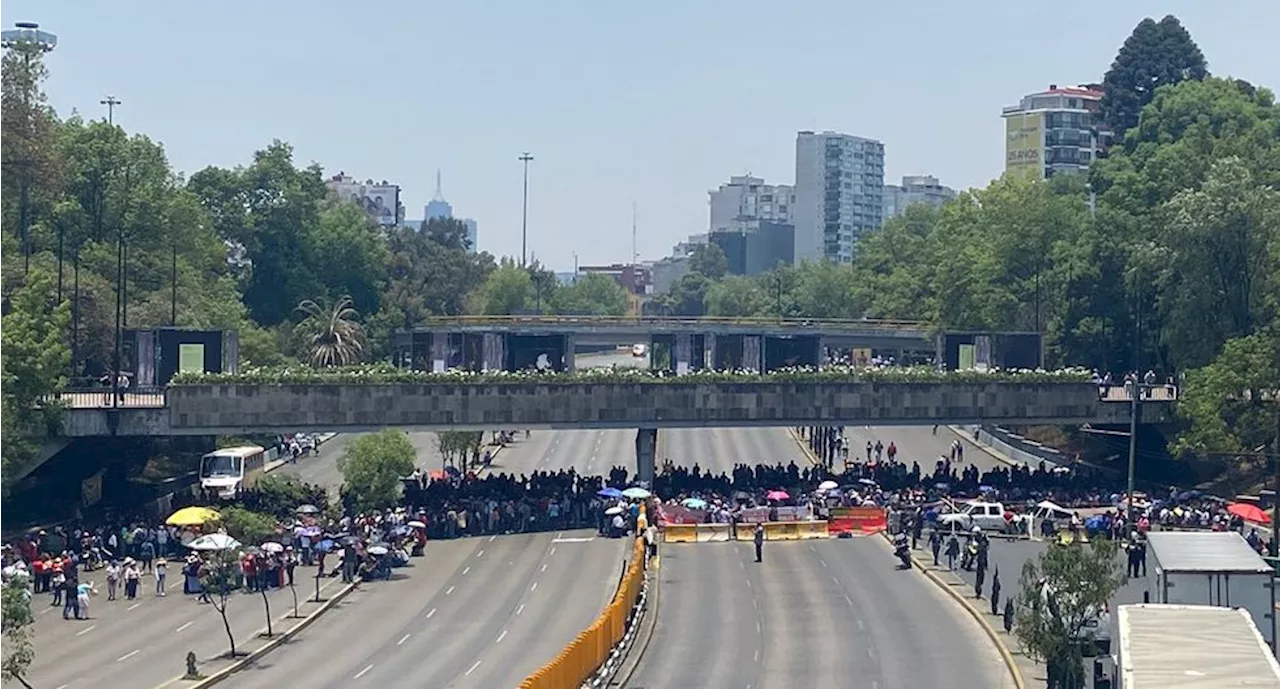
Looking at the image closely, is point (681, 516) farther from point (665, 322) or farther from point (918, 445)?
point (665, 322)

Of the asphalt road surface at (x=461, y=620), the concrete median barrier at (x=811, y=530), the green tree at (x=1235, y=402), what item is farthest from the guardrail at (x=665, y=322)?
the asphalt road surface at (x=461, y=620)

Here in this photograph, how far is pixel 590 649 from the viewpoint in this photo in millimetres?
38562

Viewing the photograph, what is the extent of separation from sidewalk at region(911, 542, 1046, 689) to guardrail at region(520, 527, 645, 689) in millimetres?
8510

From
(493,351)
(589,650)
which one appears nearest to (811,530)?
(589,650)

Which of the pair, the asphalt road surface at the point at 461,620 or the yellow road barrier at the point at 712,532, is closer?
the asphalt road surface at the point at 461,620

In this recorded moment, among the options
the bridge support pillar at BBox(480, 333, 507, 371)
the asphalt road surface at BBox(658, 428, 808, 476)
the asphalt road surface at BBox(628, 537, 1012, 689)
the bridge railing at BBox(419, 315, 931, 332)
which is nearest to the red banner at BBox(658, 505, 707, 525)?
the asphalt road surface at BBox(628, 537, 1012, 689)

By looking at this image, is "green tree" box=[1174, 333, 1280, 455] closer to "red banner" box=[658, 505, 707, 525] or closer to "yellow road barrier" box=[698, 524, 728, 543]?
"yellow road barrier" box=[698, 524, 728, 543]

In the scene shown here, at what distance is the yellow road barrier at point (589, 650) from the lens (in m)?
34.1

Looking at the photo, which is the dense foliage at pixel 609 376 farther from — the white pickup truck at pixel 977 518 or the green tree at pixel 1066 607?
the green tree at pixel 1066 607

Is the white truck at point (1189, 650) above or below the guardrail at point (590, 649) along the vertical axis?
above

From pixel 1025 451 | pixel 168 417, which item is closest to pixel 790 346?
pixel 1025 451

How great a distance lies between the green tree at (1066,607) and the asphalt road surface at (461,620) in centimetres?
1086

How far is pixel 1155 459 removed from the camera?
275 feet

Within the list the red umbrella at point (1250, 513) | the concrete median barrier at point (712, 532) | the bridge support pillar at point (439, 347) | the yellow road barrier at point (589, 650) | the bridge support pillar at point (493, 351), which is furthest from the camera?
the bridge support pillar at point (439, 347)
